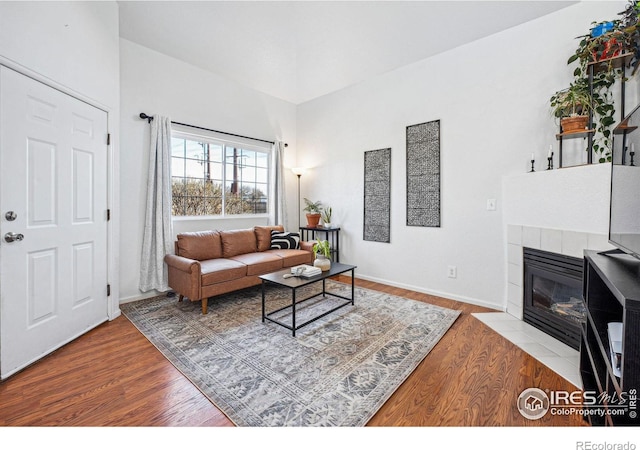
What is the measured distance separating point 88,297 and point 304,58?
3.96 m

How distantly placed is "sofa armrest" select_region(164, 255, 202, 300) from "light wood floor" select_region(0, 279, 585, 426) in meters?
0.65

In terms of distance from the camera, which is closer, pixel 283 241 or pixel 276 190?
pixel 283 241

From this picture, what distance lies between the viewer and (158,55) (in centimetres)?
342

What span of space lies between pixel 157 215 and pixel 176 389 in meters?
2.22

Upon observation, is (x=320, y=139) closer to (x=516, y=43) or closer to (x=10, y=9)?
(x=516, y=43)

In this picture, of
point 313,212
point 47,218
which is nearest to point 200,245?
point 47,218

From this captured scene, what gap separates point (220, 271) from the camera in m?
3.01

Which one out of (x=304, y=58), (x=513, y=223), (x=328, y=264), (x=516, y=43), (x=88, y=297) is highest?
(x=304, y=58)

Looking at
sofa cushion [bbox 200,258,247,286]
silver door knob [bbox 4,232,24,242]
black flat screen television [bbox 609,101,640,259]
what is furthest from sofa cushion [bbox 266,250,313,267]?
black flat screen television [bbox 609,101,640,259]

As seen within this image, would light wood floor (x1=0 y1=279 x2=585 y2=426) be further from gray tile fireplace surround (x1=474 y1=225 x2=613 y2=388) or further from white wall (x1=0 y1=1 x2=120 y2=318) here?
white wall (x1=0 y1=1 x2=120 y2=318)

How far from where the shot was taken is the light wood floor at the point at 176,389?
1.48 meters

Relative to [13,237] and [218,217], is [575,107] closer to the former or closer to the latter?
[218,217]

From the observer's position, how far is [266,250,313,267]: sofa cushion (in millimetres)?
3726
